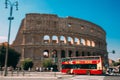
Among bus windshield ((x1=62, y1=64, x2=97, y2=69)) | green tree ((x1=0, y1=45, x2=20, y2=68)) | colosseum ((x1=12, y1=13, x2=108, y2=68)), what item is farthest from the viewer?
colosseum ((x1=12, y1=13, x2=108, y2=68))

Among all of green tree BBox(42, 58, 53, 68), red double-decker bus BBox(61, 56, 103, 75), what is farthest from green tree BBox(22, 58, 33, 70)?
red double-decker bus BBox(61, 56, 103, 75)

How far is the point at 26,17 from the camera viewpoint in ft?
179

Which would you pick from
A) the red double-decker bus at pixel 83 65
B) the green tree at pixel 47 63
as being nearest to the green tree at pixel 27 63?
the green tree at pixel 47 63

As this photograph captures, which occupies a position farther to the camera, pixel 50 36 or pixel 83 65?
pixel 50 36

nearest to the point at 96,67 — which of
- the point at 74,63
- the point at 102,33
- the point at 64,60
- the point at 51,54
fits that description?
the point at 74,63

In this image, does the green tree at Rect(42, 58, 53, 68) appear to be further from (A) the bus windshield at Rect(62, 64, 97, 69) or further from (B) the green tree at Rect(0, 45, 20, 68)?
(A) the bus windshield at Rect(62, 64, 97, 69)

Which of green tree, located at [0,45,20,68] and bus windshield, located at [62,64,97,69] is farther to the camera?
green tree, located at [0,45,20,68]

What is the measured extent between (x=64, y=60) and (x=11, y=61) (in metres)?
18.3

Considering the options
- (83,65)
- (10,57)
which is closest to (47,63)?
(10,57)

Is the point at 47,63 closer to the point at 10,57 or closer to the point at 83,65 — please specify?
the point at 10,57

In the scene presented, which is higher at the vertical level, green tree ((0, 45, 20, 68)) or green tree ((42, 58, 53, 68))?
green tree ((0, 45, 20, 68))

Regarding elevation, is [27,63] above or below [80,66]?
above

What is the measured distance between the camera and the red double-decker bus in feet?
99.8

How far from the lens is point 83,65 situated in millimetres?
31844
